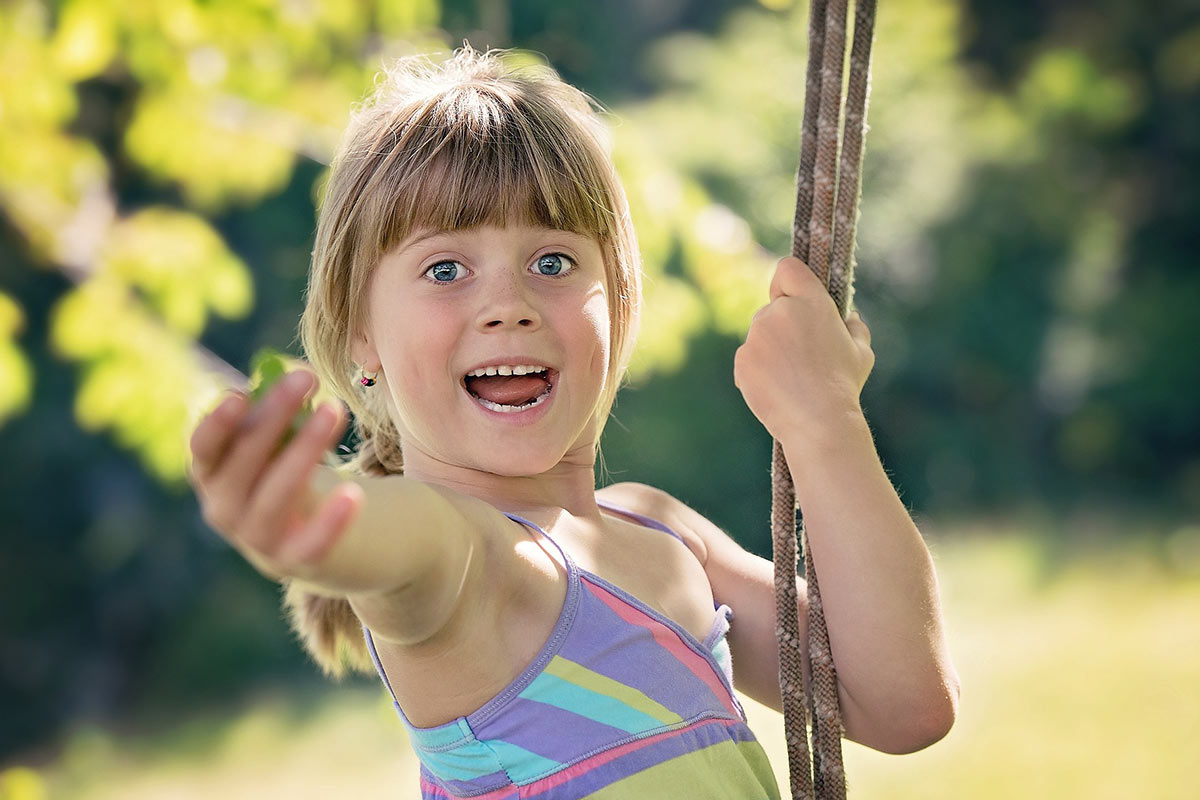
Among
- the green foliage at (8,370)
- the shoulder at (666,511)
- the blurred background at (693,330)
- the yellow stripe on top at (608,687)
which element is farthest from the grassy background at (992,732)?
the yellow stripe on top at (608,687)

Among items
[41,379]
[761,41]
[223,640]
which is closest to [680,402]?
[761,41]

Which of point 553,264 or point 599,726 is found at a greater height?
point 553,264

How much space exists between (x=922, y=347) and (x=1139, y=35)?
96.8 inches

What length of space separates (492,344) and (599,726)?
287 mm

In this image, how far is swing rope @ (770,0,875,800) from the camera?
35.2 inches

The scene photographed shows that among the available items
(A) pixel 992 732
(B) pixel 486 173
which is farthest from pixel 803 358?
(A) pixel 992 732

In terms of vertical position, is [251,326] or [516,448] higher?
[251,326]

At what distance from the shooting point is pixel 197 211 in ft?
14.1

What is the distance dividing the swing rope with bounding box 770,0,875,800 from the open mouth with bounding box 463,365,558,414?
188 millimetres

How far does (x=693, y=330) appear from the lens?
259cm

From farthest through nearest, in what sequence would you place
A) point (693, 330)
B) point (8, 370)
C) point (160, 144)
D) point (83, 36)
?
1. point (693, 330)
2. point (160, 144)
3. point (8, 370)
4. point (83, 36)

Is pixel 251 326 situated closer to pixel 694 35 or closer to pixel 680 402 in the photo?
pixel 680 402

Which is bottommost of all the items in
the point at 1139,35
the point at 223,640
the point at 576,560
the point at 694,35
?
the point at 576,560

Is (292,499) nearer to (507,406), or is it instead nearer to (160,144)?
(507,406)
